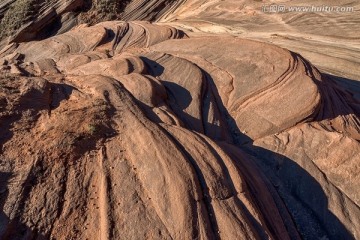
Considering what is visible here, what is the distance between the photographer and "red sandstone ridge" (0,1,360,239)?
16.7 feet

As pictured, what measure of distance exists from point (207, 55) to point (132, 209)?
21.9 ft

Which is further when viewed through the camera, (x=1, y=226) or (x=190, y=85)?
(x=190, y=85)

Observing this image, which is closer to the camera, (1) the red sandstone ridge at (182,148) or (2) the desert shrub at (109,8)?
(1) the red sandstone ridge at (182,148)

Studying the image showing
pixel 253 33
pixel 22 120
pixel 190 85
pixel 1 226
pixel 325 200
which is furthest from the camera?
pixel 253 33

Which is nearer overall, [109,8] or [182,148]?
[182,148]

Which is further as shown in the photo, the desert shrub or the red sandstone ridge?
the desert shrub

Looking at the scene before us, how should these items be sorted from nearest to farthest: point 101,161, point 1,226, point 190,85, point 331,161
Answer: point 1,226
point 101,161
point 331,161
point 190,85

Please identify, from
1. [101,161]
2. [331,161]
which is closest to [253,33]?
[331,161]

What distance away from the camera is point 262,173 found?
7293 millimetres

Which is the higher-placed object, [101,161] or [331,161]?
[101,161]

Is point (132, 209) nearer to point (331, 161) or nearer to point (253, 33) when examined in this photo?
point (331, 161)

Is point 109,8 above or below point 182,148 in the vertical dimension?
below

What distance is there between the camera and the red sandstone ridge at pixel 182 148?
510 cm

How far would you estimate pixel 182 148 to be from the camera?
6.21 m
